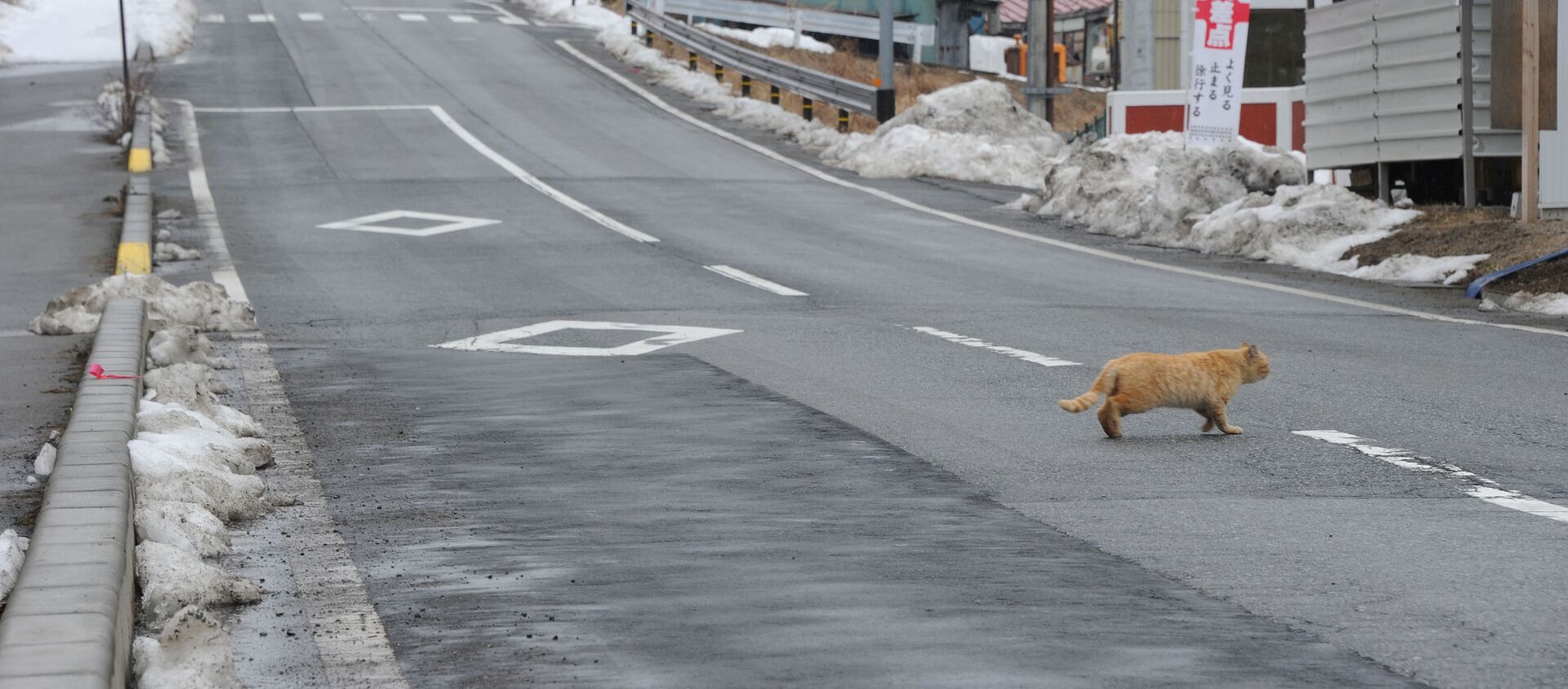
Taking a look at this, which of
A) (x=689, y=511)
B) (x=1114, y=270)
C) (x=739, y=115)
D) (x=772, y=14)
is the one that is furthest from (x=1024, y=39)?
(x=689, y=511)

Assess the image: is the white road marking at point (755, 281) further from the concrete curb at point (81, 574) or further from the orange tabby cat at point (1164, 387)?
the concrete curb at point (81, 574)

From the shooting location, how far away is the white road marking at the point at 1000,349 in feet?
34.4

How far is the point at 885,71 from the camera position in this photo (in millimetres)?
30641

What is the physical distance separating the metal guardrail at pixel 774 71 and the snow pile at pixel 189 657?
26.1 metres

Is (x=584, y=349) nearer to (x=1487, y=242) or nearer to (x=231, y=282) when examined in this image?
(x=231, y=282)

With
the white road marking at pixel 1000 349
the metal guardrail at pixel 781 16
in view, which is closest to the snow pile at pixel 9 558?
the white road marking at pixel 1000 349

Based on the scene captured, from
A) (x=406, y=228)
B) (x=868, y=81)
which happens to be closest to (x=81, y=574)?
(x=406, y=228)

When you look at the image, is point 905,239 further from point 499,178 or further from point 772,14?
point 772,14

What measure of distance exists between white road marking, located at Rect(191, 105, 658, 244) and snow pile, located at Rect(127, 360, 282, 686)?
10.4 m

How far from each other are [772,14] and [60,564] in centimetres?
5574

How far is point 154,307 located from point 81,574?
7668 millimetres

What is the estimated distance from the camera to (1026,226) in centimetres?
2094

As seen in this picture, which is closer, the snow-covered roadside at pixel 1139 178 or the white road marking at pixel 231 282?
the white road marking at pixel 231 282

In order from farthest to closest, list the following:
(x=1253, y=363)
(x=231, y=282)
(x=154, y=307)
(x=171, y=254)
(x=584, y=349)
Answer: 1. (x=171, y=254)
2. (x=231, y=282)
3. (x=154, y=307)
4. (x=584, y=349)
5. (x=1253, y=363)
